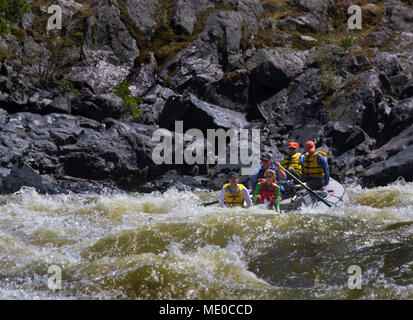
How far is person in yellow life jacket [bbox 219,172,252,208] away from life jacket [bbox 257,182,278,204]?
34cm

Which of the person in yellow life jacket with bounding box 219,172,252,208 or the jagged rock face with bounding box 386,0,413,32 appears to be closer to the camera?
the person in yellow life jacket with bounding box 219,172,252,208

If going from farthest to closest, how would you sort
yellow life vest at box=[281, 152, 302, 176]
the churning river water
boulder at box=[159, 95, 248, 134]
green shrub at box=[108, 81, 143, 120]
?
green shrub at box=[108, 81, 143, 120], boulder at box=[159, 95, 248, 134], yellow life vest at box=[281, 152, 302, 176], the churning river water

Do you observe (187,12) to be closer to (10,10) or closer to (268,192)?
(10,10)

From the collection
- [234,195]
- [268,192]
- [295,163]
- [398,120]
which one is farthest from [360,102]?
[234,195]

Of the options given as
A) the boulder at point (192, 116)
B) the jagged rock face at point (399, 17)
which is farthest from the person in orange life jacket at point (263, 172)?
the jagged rock face at point (399, 17)

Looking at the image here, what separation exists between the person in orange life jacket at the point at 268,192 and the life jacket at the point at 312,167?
161 centimetres

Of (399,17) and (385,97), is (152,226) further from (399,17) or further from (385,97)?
(399,17)

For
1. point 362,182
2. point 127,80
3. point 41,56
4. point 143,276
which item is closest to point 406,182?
point 362,182

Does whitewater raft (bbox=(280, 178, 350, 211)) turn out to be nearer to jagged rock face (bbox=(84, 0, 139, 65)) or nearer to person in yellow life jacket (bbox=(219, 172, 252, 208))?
person in yellow life jacket (bbox=(219, 172, 252, 208))

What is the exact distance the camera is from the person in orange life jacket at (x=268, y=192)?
31.4 ft

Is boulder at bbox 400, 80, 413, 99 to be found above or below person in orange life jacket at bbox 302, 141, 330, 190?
above

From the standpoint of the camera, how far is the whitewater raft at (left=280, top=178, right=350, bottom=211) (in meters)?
9.75

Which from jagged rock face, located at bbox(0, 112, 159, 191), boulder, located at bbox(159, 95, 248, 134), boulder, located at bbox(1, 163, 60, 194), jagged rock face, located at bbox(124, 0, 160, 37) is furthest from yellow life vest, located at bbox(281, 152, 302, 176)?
jagged rock face, located at bbox(124, 0, 160, 37)

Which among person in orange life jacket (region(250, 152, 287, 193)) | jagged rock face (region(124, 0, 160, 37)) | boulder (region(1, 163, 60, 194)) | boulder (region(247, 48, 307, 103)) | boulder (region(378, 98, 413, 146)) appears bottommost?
boulder (region(1, 163, 60, 194))
